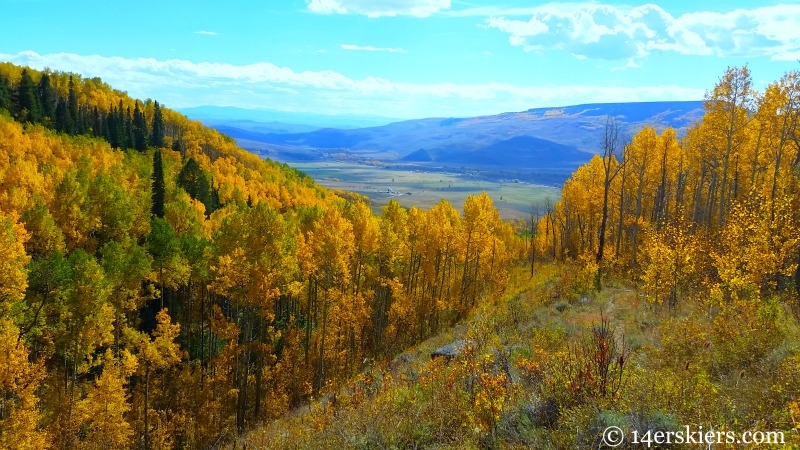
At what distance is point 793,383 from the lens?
803 centimetres

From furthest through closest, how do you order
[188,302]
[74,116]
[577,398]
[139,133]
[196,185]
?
[139,133] < [74,116] < [196,185] < [188,302] < [577,398]

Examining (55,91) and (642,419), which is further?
(55,91)

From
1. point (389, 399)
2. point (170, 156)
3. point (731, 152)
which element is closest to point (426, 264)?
point (731, 152)

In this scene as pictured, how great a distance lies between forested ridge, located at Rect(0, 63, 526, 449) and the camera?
26312mm

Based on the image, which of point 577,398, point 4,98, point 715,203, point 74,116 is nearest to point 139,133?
point 74,116

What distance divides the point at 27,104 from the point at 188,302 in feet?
256

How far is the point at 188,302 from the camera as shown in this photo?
140 ft

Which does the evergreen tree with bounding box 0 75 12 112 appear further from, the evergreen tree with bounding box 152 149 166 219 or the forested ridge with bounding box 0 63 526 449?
the evergreen tree with bounding box 152 149 166 219

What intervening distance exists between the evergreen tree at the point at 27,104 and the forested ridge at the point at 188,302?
104ft

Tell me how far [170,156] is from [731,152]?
103 meters

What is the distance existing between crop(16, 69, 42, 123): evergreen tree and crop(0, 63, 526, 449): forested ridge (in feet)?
104

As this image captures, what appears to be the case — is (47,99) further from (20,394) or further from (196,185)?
(20,394)

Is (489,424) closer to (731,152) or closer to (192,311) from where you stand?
(731,152)

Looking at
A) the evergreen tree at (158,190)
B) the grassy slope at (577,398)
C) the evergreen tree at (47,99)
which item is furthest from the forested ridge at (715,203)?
the evergreen tree at (47,99)
